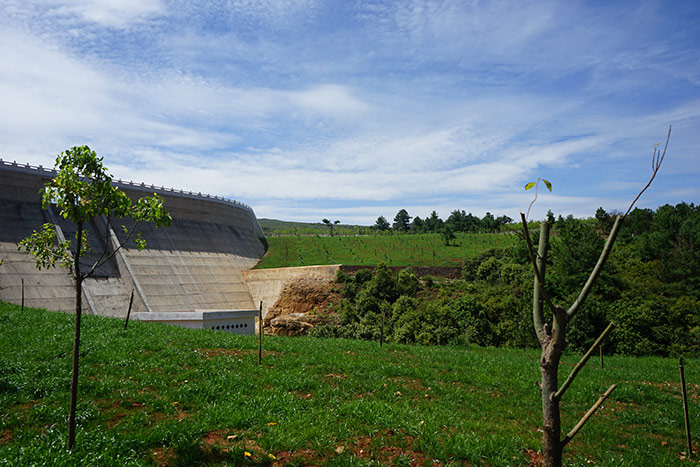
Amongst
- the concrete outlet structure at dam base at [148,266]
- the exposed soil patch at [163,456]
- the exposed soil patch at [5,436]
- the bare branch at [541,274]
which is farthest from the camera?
the concrete outlet structure at dam base at [148,266]

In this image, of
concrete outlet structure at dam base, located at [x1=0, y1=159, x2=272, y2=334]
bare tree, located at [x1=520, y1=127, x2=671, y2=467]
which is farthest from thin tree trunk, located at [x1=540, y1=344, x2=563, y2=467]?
concrete outlet structure at dam base, located at [x1=0, y1=159, x2=272, y2=334]

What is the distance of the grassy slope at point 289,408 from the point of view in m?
5.49

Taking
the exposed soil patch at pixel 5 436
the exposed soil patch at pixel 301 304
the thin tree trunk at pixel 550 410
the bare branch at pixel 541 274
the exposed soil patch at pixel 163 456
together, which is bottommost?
the exposed soil patch at pixel 301 304

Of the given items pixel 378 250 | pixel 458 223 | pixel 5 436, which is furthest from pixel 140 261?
pixel 458 223

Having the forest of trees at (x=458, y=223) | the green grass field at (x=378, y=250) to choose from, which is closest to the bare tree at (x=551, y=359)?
the green grass field at (x=378, y=250)

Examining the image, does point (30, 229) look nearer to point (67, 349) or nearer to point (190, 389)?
point (67, 349)

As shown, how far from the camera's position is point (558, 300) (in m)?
22.8

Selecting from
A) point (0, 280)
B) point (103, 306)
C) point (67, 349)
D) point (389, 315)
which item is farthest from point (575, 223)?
point (0, 280)

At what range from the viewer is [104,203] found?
18.7 feet

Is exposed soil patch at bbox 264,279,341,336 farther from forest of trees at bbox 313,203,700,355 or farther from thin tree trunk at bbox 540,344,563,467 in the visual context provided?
thin tree trunk at bbox 540,344,563,467

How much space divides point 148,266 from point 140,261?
2.35 ft

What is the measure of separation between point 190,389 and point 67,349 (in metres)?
4.20

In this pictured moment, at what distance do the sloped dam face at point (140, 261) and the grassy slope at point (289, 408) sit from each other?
57.1 feet

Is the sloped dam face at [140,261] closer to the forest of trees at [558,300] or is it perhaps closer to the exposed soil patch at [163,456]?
the forest of trees at [558,300]
